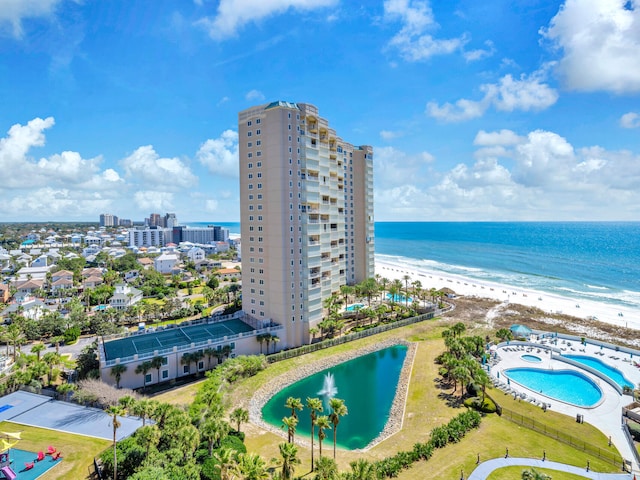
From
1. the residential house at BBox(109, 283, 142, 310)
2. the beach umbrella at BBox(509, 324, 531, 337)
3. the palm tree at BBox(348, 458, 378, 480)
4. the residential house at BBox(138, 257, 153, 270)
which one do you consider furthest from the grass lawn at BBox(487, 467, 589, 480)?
the residential house at BBox(138, 257, 153, 270)

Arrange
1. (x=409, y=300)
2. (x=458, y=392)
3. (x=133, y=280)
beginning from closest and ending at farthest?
(x=458, y=392) < (x=409, y=300) < (x=133, y=280)

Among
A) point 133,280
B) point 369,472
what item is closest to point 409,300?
point 369,472

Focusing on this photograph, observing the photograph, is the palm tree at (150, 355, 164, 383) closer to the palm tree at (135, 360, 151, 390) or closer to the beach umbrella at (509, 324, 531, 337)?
the palm tree at (135, 360, 151, 390)

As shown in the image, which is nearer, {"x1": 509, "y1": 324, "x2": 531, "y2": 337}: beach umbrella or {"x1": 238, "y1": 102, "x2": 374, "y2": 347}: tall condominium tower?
{"x1": 238, "y1": 102, "x2": 374, "y2": 347}: tall condominium tower

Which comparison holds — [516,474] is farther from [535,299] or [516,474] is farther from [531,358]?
[535,299]

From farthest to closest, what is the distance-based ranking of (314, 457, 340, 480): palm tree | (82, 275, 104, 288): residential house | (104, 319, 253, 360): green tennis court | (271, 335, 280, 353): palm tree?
1. (82, 275, 104, 288): residential house
2. (271, 335, 280, 353): palm tree
3. (104, 319, 253, 360): green tennis court
4. (314, 457, 340, 480): palm tree

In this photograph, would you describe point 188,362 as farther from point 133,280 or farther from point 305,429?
point 133,280

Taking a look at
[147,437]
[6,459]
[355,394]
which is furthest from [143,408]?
[355,394]
